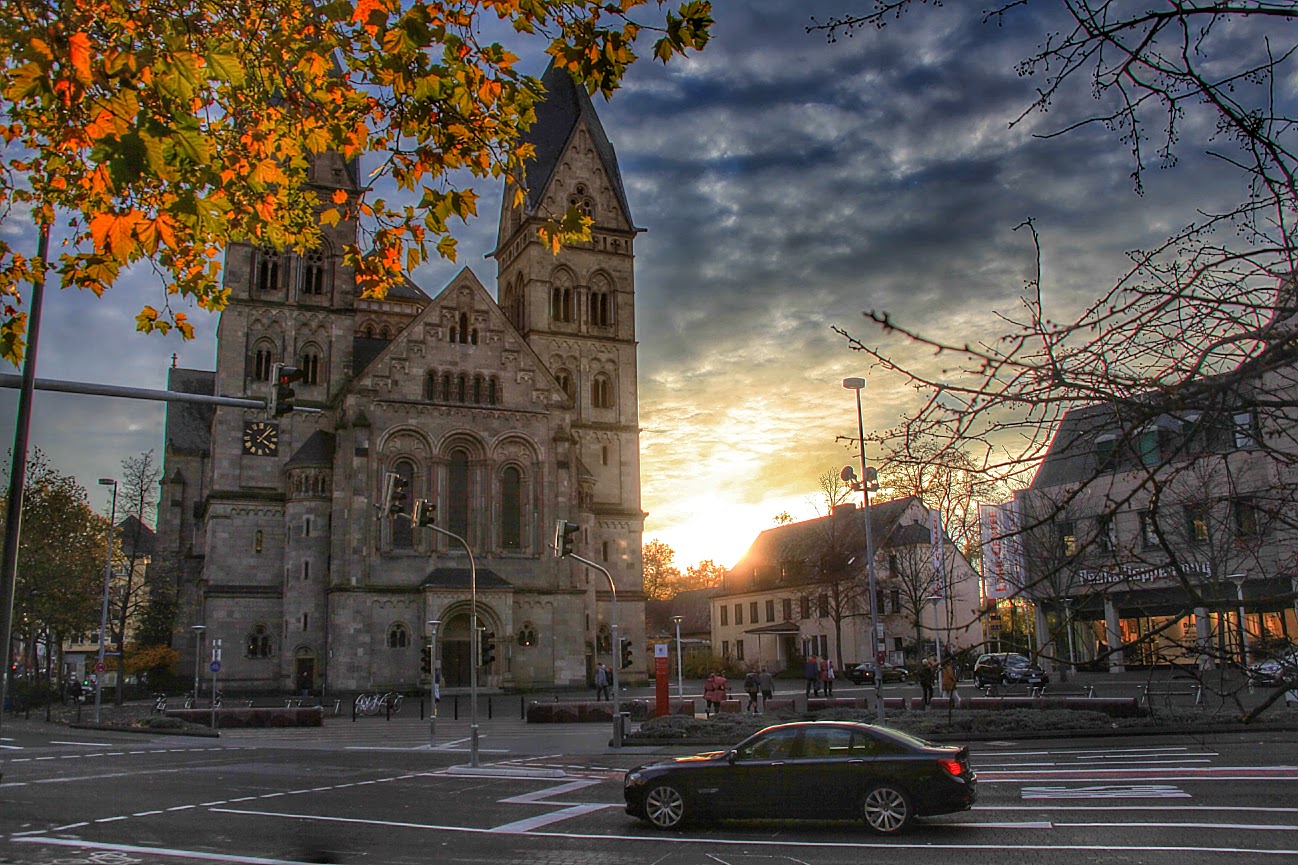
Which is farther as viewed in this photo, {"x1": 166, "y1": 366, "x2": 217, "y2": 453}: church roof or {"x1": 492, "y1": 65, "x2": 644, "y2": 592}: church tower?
{"x1": 166, "y1": 366, "x2": 217, "y2": 453}: church roof

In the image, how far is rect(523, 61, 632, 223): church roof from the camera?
63469mm

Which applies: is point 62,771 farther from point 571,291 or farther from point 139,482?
point 571,291

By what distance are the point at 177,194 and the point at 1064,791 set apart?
14322mm

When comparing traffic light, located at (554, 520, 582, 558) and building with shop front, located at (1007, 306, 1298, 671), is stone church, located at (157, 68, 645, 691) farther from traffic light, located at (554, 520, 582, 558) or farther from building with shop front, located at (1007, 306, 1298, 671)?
building with shop front, located at (1007, 306, 1298, 671)

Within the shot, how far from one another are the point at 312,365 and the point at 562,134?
2117cm

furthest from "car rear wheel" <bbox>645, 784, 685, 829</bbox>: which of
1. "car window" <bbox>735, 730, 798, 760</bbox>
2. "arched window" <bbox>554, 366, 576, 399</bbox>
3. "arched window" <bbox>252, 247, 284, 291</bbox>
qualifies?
"arched window" <bbox>252, 247, 284, 291</bbox>

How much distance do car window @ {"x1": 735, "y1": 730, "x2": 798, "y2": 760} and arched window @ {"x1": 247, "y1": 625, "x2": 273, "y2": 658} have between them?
42658 mm

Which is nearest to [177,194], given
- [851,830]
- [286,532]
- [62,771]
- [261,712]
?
[851,830]

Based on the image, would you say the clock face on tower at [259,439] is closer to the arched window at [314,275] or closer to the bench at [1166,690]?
the arched window at [314,275]

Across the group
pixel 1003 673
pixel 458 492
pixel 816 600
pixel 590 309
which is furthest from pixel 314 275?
pixel 1003 673

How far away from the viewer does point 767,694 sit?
129 ft

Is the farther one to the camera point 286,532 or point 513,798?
point 286,532

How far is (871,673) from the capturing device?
53.1 meters

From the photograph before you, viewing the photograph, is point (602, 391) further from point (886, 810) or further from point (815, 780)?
point (886, 810)
